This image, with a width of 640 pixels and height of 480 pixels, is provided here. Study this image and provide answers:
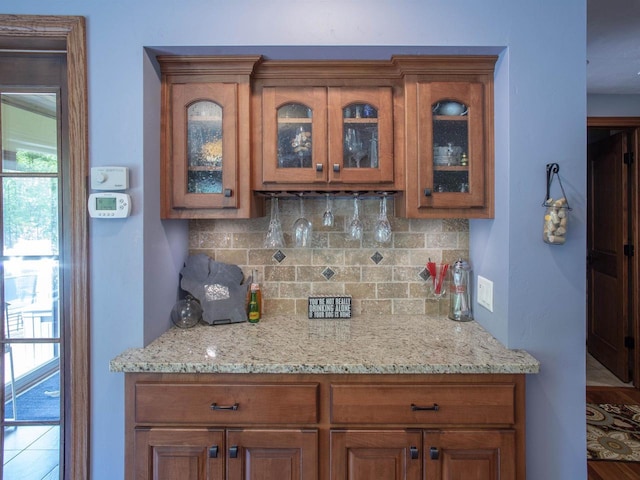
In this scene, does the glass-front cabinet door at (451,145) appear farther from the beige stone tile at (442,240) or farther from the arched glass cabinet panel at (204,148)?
the arched glass cabinet panel at (204,148)

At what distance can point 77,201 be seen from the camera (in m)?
1.40

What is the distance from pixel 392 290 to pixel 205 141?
1.21 metres

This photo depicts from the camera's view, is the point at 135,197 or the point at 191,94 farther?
the point at 191,94

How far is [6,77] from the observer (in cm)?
150

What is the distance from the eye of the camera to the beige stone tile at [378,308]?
186 cm

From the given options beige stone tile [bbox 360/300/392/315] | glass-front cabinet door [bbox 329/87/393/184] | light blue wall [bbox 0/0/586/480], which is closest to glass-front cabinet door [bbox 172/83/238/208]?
light blue wall [bbox 0/0/586/480]

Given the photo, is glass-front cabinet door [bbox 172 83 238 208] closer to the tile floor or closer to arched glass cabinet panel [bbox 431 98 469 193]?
arched glass cabinet panel [bbox 431 98 469 193]

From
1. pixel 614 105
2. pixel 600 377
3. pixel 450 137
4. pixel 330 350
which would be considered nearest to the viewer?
pixel 330 350

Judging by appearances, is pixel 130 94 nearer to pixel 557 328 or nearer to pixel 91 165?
pixel 91 165

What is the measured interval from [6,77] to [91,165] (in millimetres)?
601

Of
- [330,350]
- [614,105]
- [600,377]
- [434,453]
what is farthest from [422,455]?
[614,105]

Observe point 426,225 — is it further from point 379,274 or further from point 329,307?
point 329,307

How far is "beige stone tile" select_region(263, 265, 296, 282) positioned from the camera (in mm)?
1870

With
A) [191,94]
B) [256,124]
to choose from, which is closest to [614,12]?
[256,124]
